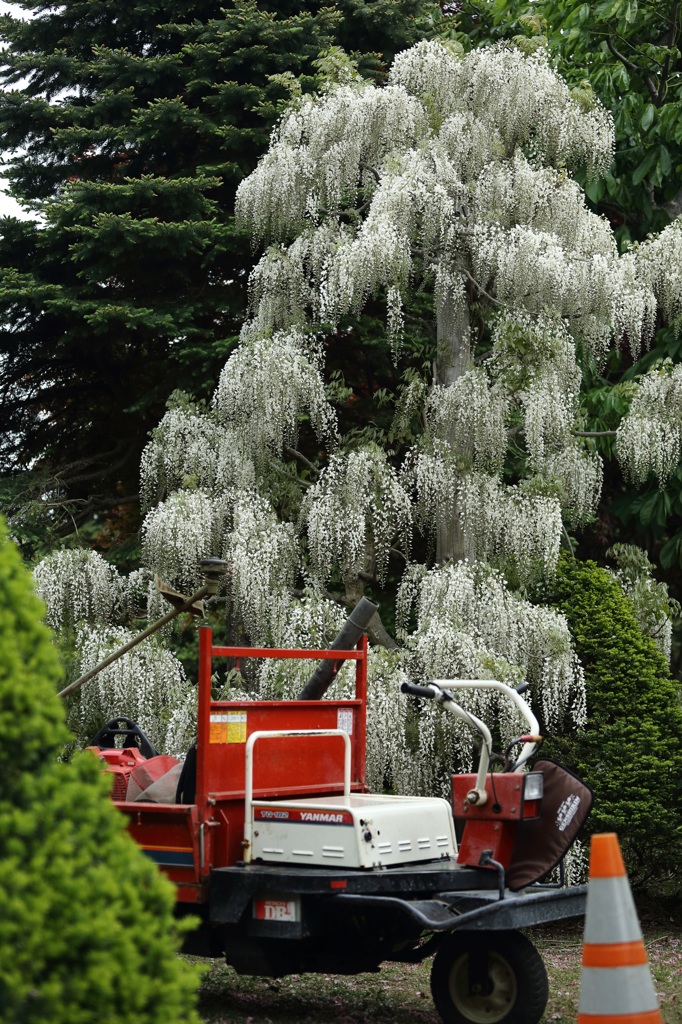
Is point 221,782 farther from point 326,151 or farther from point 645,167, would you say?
point 645,167

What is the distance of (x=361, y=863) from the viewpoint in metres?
5.74

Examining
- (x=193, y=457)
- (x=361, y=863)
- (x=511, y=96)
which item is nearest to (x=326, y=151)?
(x=511, y=96)

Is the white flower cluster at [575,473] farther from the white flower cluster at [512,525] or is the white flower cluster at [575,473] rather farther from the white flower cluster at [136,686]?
the white flower cluster at [136,686]

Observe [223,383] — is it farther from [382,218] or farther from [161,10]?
[161,10]

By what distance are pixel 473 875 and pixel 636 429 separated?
5223mm

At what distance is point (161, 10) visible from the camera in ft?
43.7

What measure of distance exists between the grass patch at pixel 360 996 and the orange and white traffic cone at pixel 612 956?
2296mm

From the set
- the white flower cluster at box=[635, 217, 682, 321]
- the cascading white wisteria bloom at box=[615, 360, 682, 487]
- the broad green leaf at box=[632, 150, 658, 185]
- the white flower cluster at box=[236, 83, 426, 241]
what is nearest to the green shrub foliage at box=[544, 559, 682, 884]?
the cascading white wisteria bloom at box=[615, 360, 682, 487]

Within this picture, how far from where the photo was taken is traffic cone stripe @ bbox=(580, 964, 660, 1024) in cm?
428

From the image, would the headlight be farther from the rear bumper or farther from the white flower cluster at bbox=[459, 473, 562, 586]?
the white flower cluster at bbox=[459, 473, 562, 586]

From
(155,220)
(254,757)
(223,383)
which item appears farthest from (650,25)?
(254,757)

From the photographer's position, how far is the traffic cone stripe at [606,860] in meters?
4.41

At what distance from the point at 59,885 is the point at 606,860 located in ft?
6.99

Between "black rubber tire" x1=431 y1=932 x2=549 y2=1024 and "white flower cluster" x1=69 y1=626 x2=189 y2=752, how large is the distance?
391 centimetres
